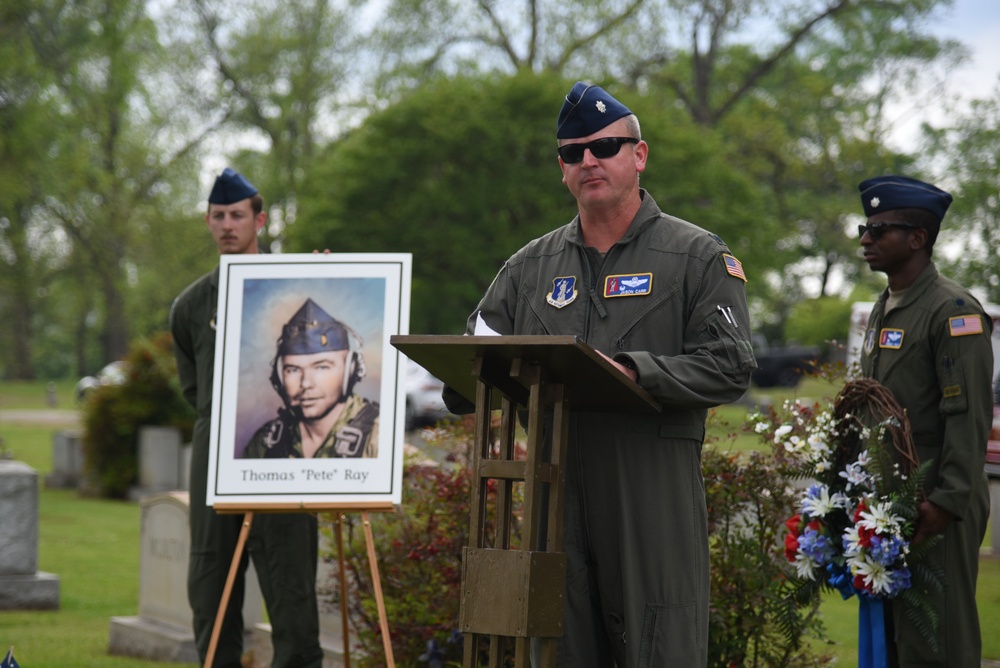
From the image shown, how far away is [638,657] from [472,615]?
466mm

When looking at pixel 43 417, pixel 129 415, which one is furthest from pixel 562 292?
pixel 43 417

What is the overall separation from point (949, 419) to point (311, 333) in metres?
2.80

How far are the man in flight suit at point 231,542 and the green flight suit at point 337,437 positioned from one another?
32 cm

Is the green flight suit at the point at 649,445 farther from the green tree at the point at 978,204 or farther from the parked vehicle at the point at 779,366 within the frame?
the parked vehicle at the point at 779,366

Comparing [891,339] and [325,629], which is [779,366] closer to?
[325,629]

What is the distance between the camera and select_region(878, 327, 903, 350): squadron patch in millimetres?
4684

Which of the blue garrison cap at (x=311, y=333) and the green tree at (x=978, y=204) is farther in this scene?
the green tree at (x=978, y=204)

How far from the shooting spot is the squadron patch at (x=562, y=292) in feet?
11.9

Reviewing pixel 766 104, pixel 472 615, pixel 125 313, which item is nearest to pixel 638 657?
pixel 472 615

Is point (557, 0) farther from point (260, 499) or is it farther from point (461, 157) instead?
point (260, 499)

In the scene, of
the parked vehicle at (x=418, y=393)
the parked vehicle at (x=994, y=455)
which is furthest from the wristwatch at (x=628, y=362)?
the parked vehicle at (x=418, y=393)

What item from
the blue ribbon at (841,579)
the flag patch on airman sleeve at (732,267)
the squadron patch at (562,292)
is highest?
the flag patch on airman sleeve at (732,267)

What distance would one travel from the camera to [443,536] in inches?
225

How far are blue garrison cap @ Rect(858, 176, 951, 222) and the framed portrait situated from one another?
6.68 ft
